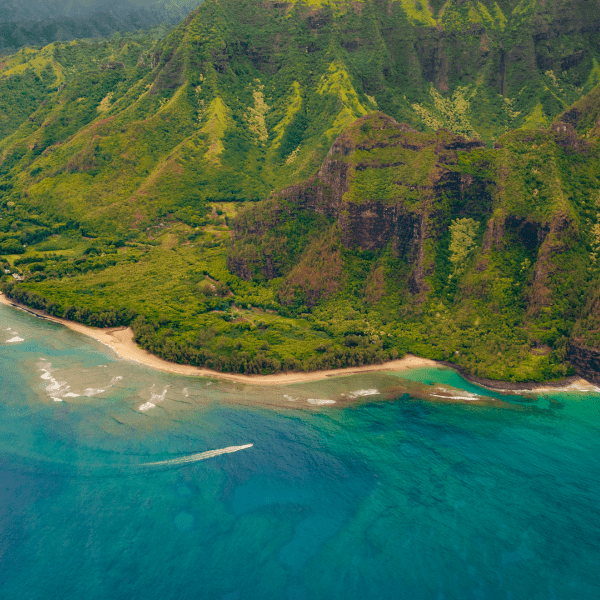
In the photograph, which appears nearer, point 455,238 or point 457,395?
point 457,395

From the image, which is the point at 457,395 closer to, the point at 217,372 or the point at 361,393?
the point at 361,393

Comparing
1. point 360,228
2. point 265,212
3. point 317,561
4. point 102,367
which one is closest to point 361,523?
point 317,561

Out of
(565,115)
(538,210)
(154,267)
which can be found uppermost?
(565,115)

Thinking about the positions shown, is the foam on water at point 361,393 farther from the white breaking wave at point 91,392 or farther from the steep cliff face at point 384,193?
the white breaking wave at point 91,392

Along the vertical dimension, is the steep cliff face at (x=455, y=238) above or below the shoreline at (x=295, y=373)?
above

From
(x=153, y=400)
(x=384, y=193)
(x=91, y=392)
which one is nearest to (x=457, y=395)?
(x=384, y=193)

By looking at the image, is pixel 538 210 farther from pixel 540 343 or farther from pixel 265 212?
pixel 265 212

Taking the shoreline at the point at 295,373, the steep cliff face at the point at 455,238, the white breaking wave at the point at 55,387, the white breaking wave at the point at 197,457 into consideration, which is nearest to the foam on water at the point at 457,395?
the shoreline at the point at 295,373

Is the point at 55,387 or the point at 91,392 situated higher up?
the point at 91,392
